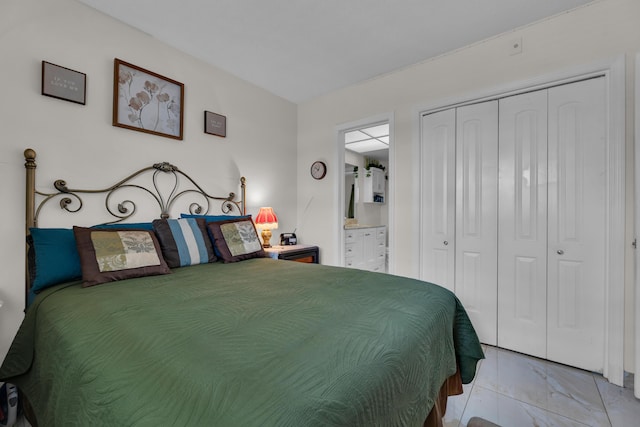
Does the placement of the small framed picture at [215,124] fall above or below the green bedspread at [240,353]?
above

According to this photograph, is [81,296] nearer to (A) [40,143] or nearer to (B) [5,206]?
(B) [5,206]

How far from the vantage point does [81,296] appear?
1.30 meters

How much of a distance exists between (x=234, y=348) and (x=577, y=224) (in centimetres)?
248

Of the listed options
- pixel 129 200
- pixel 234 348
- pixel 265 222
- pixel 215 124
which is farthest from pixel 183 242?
pixel 234 348

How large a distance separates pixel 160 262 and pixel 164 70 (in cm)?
172

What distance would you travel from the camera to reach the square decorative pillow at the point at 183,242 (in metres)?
1.96

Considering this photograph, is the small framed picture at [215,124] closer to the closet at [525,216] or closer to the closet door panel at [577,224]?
Answer: the closet at [525,216]

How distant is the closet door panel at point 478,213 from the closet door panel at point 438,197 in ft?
0.19

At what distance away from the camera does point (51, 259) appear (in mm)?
1545

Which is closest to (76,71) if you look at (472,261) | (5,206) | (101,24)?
(101,24)

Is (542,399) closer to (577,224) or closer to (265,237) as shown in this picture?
(577,224)

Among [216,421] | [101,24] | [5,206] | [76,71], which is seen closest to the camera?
[216,421]

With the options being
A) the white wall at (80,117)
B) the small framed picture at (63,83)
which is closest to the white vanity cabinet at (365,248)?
the white wall at (80,117)

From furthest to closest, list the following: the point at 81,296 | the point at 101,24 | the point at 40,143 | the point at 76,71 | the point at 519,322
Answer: the point at 519,322, the point at 101,24, the point at 76,71, the point at 40,143, the point at 81,296
